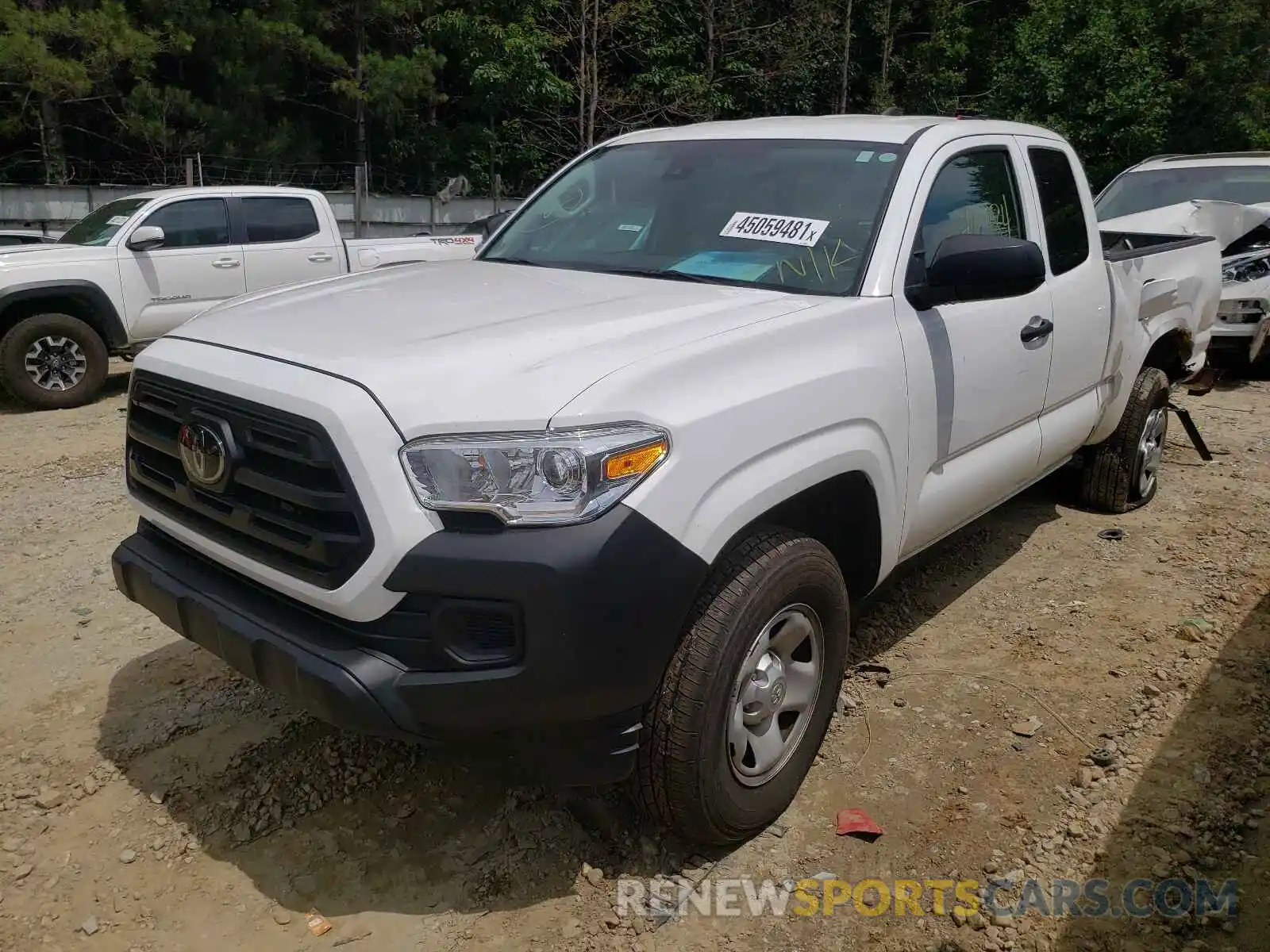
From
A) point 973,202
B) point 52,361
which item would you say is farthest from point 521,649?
point 52,361

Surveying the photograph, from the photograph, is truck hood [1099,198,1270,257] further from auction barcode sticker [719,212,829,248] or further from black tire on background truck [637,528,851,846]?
black tire on background truck [637,528,851,846]

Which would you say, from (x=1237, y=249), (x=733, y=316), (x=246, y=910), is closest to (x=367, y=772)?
(x=246, y=910)

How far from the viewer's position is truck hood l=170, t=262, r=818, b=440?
223 cm

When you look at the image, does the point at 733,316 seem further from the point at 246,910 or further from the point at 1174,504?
the point at 1174,504

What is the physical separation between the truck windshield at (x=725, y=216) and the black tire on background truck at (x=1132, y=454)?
8.23 ft

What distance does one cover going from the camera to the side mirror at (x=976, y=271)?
298 centimetres

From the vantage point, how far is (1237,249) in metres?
8.85

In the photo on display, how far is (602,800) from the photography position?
9.66 ft

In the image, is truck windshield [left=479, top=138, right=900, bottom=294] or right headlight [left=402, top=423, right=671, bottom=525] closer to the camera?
right headlight [left=402, top=423, right=671, bottom=525]

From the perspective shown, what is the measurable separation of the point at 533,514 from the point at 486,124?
81.0 ft

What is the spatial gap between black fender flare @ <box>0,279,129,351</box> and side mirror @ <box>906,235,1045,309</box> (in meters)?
7.37

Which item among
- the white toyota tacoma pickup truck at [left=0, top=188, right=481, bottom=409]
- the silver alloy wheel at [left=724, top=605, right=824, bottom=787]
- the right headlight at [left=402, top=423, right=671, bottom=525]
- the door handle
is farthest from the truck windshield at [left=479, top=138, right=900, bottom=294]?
the white toyota tacoma pickup truck at [left=0, top=188, right=481, bottom=409]
